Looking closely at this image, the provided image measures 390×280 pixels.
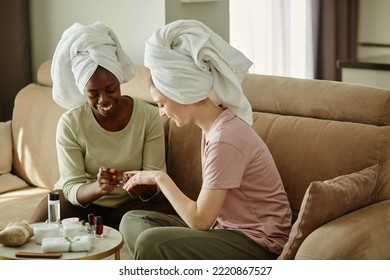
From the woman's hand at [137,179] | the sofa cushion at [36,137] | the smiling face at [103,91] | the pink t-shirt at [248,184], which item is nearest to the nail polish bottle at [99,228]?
the woman's hand at [137,179]

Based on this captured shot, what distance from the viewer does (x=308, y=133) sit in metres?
2.48

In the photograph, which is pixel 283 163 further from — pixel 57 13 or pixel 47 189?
pixel 57 13

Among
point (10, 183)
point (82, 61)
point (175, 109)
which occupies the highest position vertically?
point (82, 61)

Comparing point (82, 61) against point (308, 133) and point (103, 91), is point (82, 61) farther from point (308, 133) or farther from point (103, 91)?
point (308, 133)

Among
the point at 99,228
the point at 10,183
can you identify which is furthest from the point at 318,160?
the point at 10,183

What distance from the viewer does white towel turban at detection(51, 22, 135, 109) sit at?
8.48ft

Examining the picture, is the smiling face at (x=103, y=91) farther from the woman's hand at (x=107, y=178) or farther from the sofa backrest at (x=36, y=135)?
the sofa backrest at (x=36, y=135)

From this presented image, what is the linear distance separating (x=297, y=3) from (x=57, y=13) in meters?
1.29

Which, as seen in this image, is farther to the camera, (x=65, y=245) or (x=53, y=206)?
(x=53, y=206)

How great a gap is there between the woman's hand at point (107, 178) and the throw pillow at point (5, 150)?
94 centimetres

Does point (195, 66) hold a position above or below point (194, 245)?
above

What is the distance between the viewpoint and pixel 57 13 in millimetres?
3641

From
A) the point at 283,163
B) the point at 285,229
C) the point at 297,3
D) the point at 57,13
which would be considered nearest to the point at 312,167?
the point at 283,163

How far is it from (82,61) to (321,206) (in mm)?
921
